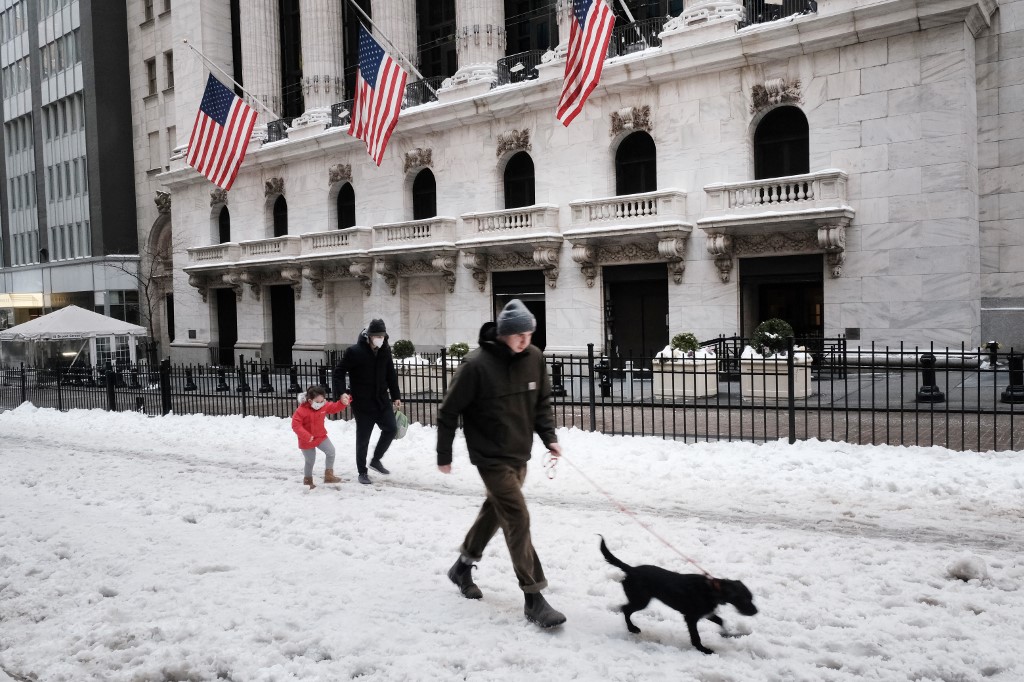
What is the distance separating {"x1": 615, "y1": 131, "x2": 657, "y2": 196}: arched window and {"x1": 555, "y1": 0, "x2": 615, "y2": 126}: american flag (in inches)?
235

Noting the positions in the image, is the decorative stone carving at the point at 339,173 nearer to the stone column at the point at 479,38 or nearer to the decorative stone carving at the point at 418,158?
the decorative stone carving at the point at 418,158

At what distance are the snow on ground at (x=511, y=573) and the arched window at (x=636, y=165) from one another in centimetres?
1524

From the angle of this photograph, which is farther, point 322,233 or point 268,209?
point 268,209

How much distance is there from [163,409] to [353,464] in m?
8.24

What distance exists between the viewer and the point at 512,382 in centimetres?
520

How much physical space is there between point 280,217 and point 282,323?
4933mm

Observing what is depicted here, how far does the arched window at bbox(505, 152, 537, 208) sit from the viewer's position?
2683 cm

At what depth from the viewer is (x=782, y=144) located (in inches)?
853

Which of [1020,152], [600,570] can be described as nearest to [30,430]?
[600,570]

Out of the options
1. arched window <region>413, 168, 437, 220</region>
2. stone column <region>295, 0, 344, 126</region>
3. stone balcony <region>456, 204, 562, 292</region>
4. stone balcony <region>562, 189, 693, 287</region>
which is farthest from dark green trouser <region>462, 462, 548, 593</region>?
stone column <region>295, 0, 344, 126</region>

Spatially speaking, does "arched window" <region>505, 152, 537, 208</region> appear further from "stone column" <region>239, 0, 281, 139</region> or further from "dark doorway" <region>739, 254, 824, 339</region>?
"stone column" <region>239, 0, 281, 139</region>

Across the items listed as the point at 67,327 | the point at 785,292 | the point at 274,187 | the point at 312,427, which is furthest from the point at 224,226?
the point at 312,427

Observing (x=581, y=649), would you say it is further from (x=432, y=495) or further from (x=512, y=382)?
(x=432, y=495)

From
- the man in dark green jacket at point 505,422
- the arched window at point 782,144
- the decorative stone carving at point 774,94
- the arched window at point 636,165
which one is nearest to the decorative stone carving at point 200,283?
the arched window at point 636,165
